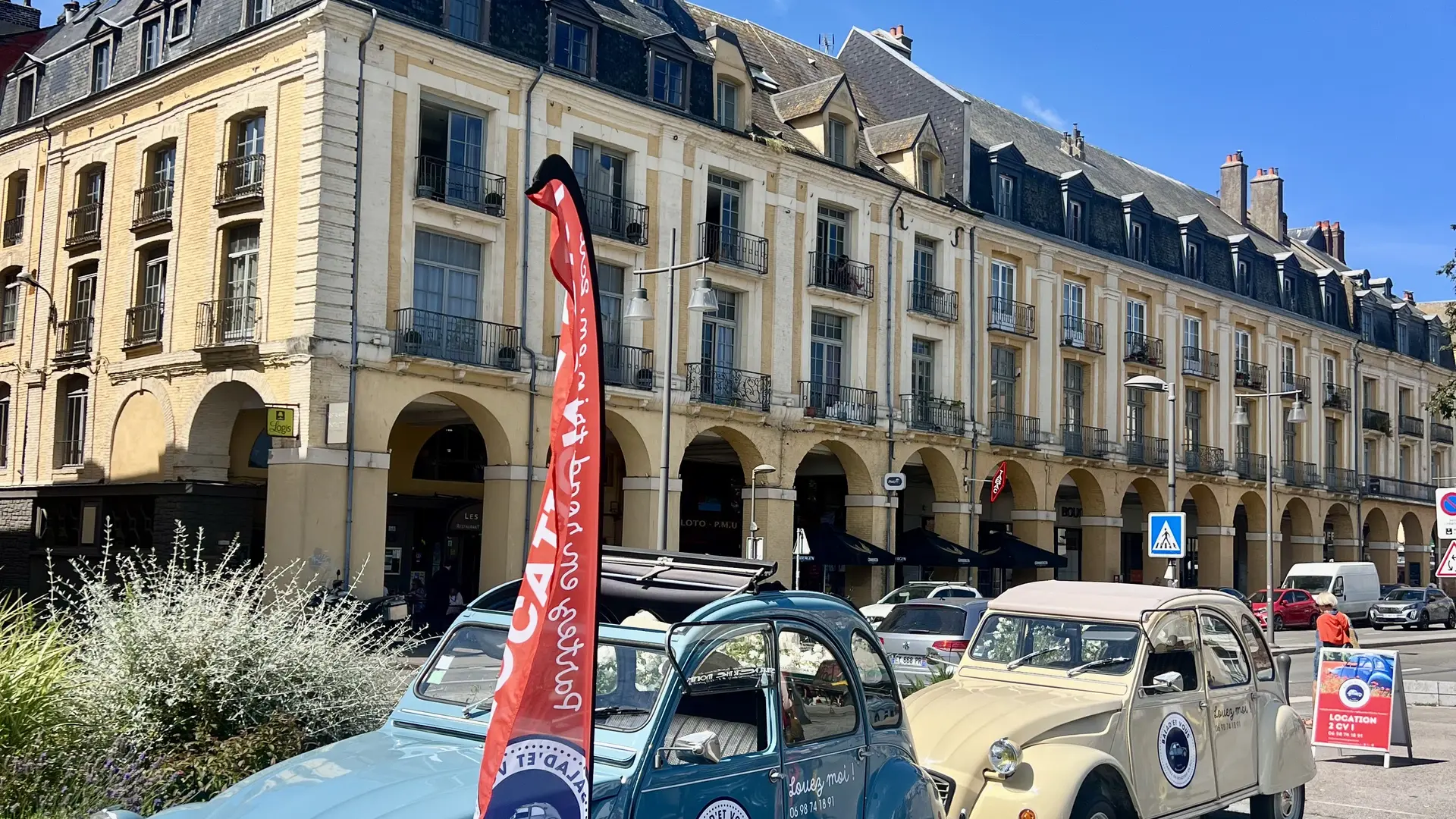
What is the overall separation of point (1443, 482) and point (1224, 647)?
6308cm

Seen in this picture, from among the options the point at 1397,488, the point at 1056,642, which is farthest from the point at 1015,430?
the point at 1056,642

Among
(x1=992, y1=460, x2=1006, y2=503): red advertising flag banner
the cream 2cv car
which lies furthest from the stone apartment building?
the cream 2cv car

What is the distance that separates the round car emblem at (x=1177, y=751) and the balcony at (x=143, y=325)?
82.3 ft

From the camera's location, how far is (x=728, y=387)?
3241 centimetres

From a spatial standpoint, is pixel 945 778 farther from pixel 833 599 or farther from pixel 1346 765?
pixel 1346 765

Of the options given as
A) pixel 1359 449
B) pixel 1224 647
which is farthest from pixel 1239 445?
pixel 1224 647

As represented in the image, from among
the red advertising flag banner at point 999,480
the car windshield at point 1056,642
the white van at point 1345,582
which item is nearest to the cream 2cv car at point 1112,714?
the car windshield at point 1056,642

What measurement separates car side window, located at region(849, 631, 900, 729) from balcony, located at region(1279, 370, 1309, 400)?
163ft

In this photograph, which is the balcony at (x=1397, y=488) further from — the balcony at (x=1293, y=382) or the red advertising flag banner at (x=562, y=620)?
the red advertising flag banner at (x=562, y=620)

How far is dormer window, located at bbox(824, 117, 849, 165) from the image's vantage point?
35.7 metres

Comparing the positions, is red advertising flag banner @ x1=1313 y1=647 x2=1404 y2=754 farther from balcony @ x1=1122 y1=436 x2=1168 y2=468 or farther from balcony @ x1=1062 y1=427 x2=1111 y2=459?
balcony @ x1=1122 y1=436 x2=1168 y2=468

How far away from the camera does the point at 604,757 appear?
5613 millimetres

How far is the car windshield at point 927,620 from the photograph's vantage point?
19.3 metres

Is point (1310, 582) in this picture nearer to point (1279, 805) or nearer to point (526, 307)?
point (526, 307)
